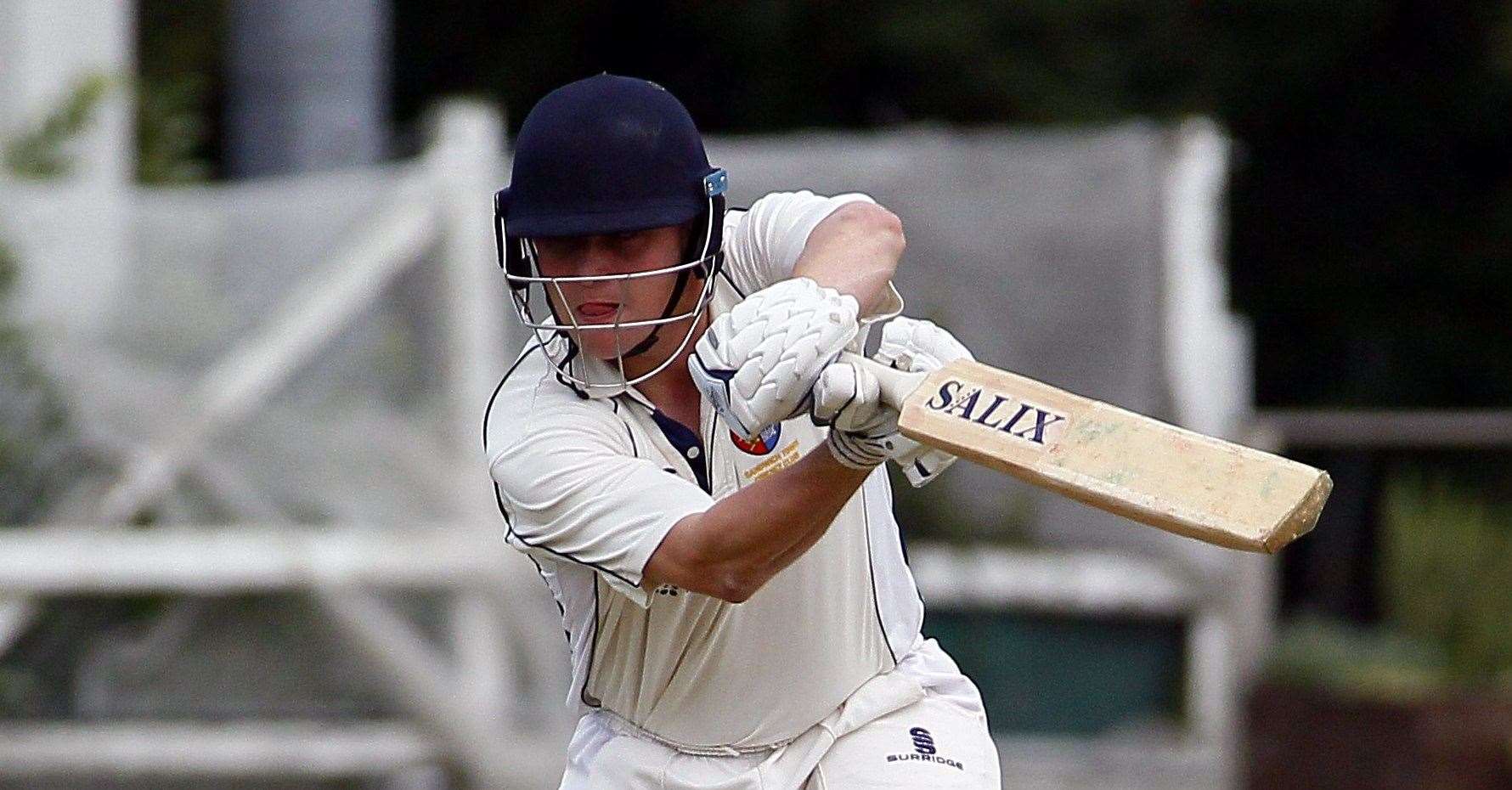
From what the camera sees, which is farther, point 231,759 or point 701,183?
point 231,759

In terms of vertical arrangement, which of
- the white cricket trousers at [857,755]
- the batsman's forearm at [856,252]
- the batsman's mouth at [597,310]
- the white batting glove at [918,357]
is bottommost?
the white cricket trousers at [857,755]

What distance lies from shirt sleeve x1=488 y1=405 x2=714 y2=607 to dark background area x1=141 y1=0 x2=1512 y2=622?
9.16 m

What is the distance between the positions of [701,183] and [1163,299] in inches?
200

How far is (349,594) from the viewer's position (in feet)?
24.7

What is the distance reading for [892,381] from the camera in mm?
3090

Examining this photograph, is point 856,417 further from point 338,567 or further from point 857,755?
point 338,567

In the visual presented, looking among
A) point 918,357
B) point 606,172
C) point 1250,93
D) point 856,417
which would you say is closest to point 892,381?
point 856,417

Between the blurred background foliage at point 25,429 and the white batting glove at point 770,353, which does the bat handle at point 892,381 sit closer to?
the white batting glove at point 770,353

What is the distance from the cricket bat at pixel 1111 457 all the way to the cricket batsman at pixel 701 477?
2.9 inches

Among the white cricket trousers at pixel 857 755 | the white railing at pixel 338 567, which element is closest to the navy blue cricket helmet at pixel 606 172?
the white cricket trousers at pixel 857 755

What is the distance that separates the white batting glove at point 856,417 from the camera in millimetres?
3018

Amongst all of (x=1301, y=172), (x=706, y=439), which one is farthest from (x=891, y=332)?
(x=1301, y=172)

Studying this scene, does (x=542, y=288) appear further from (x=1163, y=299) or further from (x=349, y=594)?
(x=1163, y=299)

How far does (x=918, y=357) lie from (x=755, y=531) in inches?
14.3
